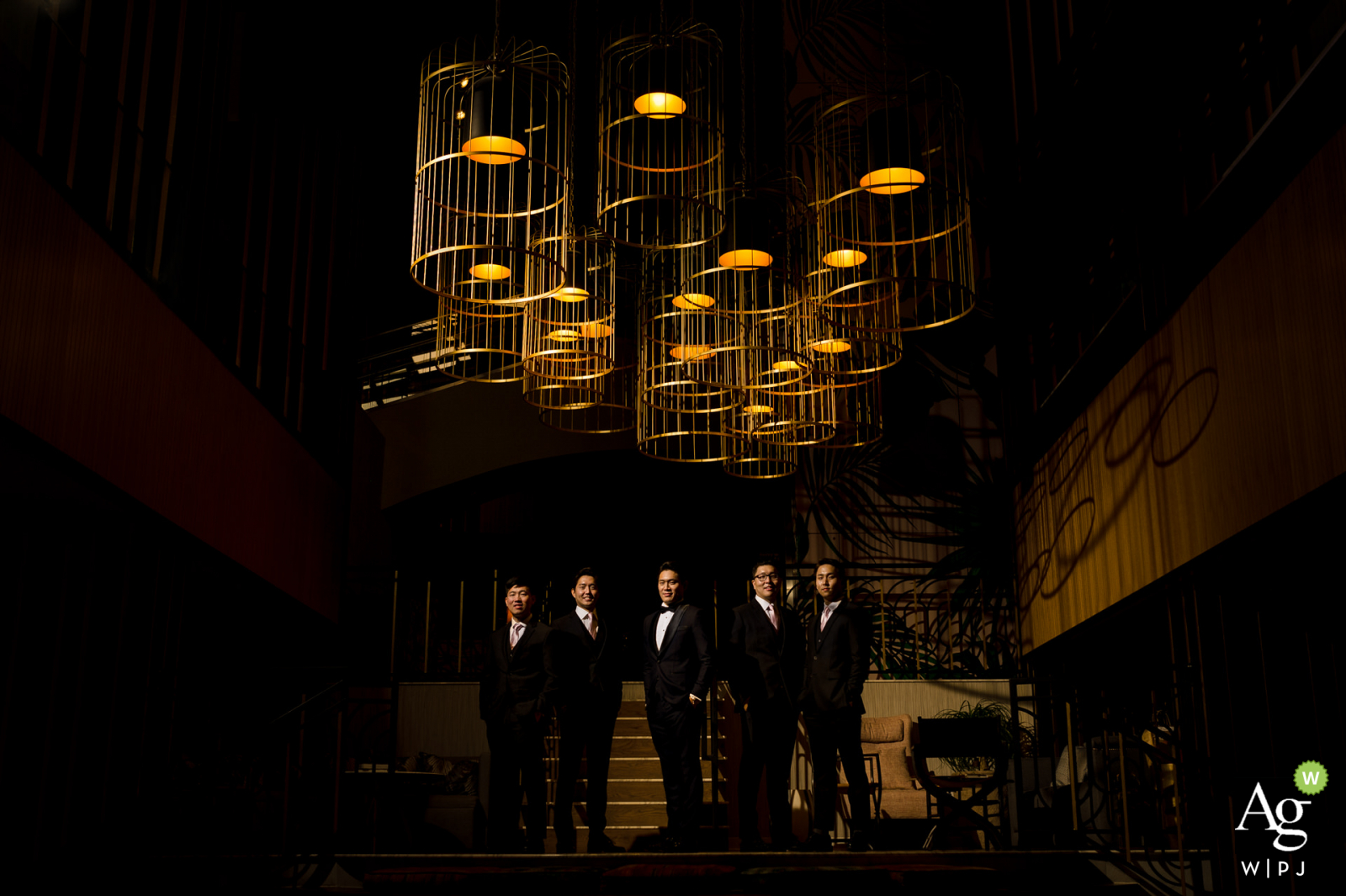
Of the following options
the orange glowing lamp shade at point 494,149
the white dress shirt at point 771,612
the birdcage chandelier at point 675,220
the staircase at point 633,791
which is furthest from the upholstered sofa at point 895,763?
the orange glowing lamp shade at point 494,149

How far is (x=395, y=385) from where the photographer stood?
469 inches

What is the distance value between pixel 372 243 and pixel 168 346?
251 inches

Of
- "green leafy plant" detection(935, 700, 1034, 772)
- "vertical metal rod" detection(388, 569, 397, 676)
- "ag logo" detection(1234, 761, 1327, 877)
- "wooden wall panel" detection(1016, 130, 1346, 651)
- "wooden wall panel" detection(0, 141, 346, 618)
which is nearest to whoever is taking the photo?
"wooden wall panel" detection(1016, 130, 1346, 651)

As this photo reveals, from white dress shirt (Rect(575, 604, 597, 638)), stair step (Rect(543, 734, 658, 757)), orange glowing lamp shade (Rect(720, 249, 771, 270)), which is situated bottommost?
stair step (Rect(543, 734, 658, 757))

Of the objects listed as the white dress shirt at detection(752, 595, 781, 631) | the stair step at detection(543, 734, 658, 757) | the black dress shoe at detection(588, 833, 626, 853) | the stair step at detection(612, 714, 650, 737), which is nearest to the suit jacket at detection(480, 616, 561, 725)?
the black dress shoe at detection(588, 833, 626, 853)

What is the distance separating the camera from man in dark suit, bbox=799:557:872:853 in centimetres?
610

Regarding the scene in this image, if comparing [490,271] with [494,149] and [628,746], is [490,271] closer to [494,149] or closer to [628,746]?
[494,149]

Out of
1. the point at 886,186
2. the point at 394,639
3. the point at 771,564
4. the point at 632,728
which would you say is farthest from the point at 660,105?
the point at 632,728

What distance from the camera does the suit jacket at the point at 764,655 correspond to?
630 cm

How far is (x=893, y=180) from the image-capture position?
4957 millimetres

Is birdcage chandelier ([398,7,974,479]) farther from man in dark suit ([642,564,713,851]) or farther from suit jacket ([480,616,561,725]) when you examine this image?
suit jacket ([480,616,561,725])

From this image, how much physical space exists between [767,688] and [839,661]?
0.41 meters

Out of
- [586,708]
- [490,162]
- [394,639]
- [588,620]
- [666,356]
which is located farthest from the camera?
[394,639]

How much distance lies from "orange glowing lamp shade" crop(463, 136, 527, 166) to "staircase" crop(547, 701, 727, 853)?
179 inches
